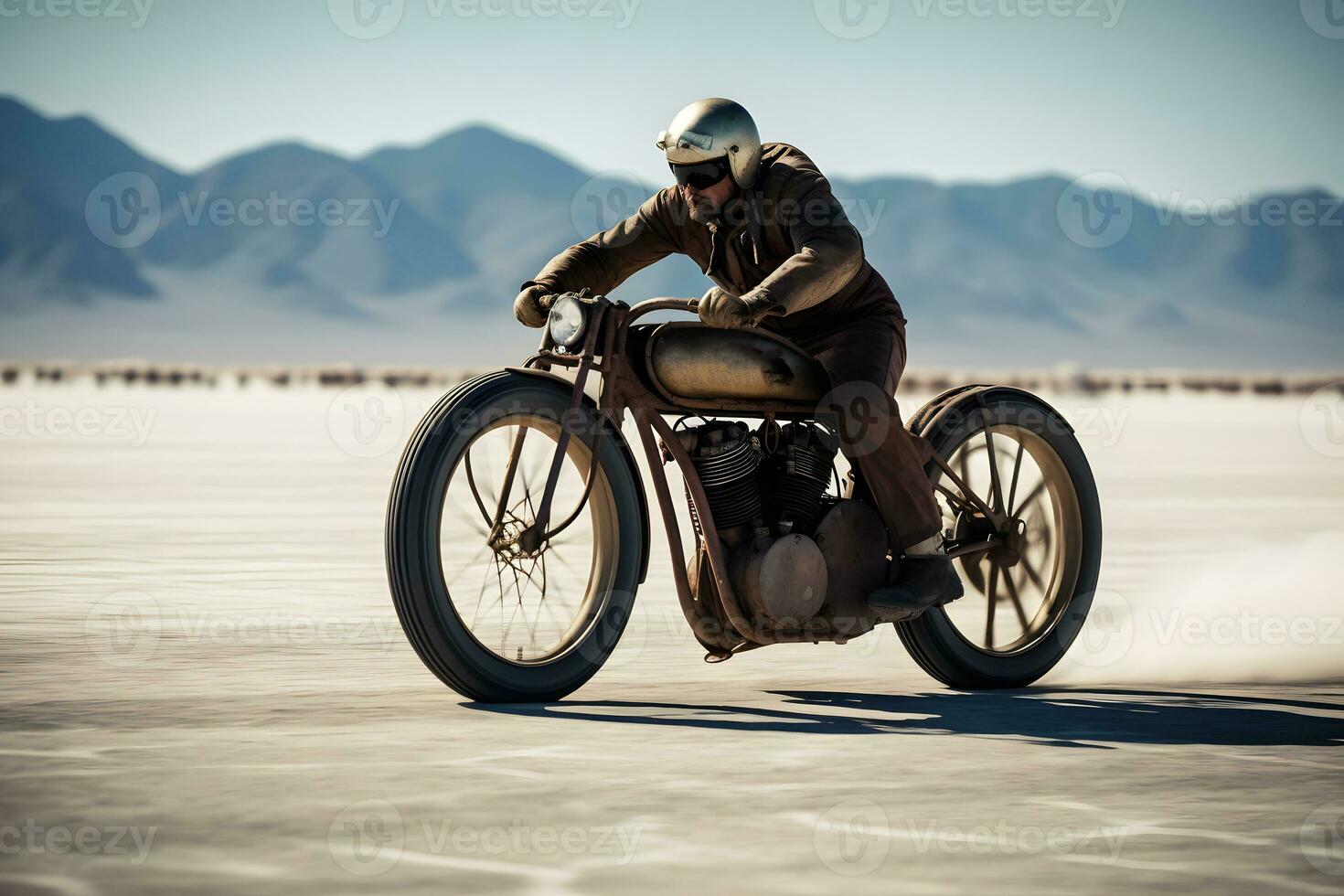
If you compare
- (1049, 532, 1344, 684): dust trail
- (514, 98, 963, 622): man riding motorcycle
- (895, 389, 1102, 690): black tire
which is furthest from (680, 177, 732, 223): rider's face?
(1049, 532, 1344, 684): dust trail

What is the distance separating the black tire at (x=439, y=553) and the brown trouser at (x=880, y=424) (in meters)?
0.87

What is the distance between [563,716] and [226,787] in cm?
176

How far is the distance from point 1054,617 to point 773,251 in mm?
2225

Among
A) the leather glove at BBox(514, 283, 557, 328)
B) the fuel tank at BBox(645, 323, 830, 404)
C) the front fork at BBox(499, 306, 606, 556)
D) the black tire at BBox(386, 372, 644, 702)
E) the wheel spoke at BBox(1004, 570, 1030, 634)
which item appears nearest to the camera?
the black tire at BBox(386, 372, 644, 702)

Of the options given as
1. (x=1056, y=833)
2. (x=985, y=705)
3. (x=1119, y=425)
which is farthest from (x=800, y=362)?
(x=1119, y=425)

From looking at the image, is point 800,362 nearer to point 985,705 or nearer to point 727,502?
point 727,502

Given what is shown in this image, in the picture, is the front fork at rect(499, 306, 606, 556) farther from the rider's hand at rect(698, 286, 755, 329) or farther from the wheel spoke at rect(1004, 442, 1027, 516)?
the wheel spoke at rect(1004, 442, 1027, 516)

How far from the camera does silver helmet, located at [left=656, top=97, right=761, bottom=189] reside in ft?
26.5

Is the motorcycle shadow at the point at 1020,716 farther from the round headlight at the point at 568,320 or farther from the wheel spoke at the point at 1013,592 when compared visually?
the round headlight at the point at 568,320

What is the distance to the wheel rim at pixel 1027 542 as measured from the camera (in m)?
9.27

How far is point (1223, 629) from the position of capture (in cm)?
1127

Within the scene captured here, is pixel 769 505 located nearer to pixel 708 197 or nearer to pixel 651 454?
pixel 651 454

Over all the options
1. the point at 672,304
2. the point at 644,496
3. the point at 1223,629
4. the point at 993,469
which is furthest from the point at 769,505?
the point at 1223,629

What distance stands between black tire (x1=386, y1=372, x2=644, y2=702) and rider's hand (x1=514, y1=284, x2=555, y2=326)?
453 mm
